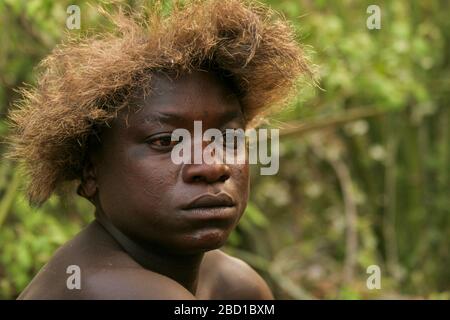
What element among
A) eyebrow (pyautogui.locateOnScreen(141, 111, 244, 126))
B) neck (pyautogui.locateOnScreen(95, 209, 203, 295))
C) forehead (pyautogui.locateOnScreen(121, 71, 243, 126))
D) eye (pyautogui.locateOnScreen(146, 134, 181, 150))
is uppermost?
forehead (pyautogui.locateOnScreen(121, 71, 243, 126))

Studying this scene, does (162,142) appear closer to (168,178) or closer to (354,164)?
(168,178)

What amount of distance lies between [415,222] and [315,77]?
358cm

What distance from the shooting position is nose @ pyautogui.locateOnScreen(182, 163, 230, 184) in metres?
2.28

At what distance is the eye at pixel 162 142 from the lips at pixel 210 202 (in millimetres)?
171

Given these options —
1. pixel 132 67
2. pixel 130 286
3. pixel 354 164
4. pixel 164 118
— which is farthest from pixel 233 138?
pixel 354 164

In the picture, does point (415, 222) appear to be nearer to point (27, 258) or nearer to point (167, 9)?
point (27, 258)

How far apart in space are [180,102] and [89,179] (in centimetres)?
39

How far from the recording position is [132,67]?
237 cm

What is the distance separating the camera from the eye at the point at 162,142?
7.66 feet

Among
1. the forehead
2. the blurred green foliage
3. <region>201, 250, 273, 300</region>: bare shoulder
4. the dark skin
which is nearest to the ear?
the dark skin

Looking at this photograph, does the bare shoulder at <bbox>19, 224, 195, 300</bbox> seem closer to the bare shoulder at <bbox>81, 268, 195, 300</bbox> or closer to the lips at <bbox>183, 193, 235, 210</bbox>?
the bare shoulder at <bbox>81, 268, 195, 300</bbox>

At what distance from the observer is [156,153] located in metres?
2.33

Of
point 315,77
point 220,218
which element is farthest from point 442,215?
point 220,218

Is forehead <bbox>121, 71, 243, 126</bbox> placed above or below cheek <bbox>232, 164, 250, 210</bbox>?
above
